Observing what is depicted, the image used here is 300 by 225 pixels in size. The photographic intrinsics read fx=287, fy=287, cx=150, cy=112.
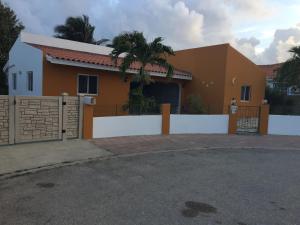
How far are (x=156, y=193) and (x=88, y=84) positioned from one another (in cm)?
1050

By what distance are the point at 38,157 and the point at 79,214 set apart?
12.9 ft

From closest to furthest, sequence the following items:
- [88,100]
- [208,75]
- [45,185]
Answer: [45,185], [88,100], [208,75]

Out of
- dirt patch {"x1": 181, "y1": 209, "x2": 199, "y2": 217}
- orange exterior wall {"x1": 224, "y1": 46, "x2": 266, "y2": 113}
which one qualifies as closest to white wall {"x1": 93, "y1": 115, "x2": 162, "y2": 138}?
dirt patch {"x1": 181, "y1": 209, "x2": 199, "y2": 217}

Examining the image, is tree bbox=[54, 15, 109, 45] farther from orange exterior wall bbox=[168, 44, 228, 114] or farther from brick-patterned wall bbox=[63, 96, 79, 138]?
brick-patterned wall bbox=[63, 96, 79, 138]

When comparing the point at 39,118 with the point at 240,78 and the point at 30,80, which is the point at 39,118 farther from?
the point at 240,78

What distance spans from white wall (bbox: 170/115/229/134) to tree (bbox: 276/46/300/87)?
8.31m

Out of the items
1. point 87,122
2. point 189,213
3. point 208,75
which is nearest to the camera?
point 189,213

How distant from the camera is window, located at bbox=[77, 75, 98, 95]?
14.7m

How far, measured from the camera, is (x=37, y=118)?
9320 millimetres

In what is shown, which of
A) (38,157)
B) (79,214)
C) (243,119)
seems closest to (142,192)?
(79,214)

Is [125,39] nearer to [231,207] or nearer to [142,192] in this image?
[142,192]

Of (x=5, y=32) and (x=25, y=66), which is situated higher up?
(x=5, y=32)

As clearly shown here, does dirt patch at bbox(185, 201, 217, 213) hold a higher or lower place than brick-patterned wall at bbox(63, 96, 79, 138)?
lower

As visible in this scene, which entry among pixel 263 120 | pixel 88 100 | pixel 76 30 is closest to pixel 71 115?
pixel 88 100
